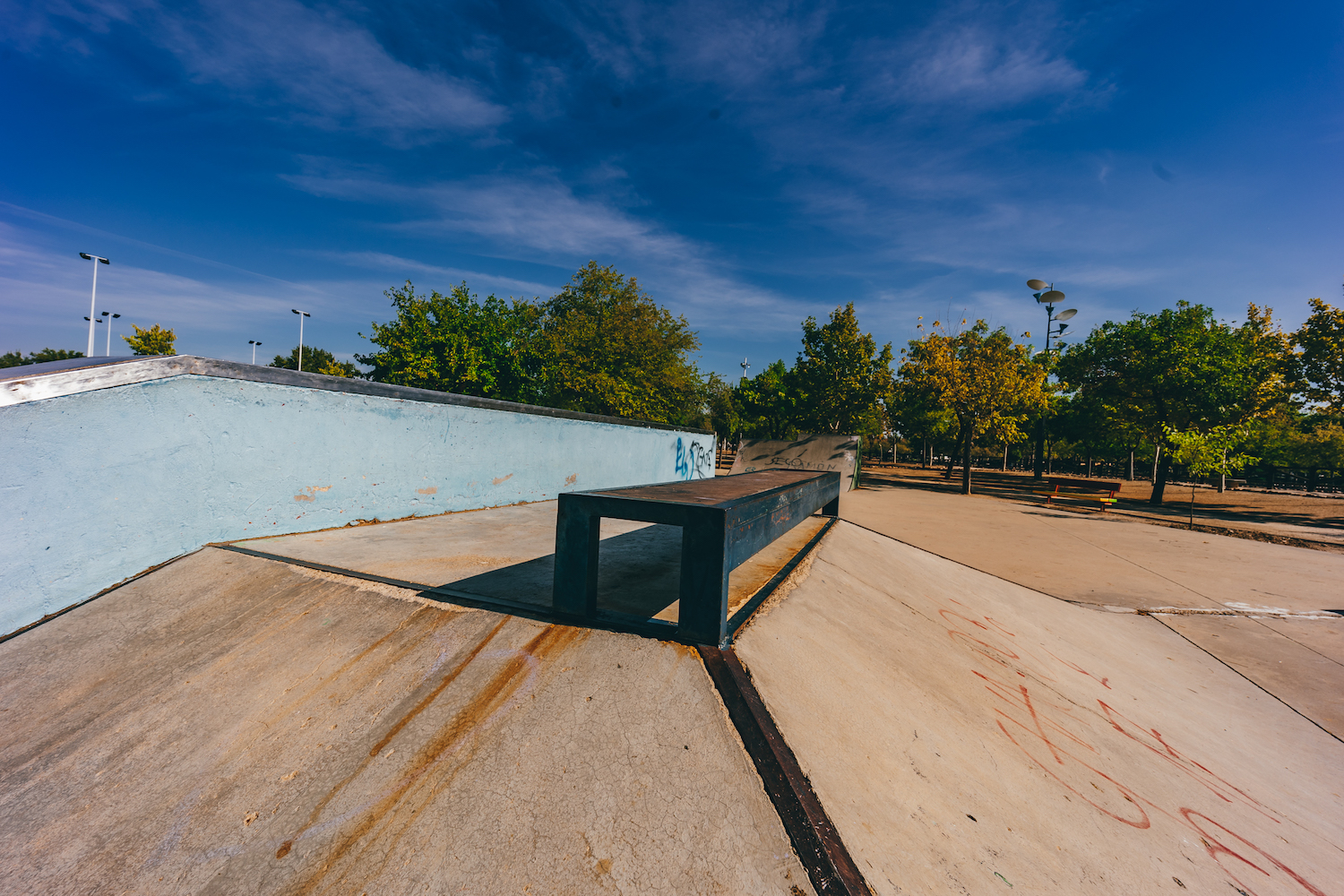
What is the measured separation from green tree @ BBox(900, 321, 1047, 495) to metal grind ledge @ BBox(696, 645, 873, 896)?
2147cm

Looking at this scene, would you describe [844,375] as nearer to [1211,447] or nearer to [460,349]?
[1211,447]

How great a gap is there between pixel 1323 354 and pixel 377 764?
25.2m

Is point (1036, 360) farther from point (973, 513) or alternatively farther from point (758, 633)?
point (758, 633)

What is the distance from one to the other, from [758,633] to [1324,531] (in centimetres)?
2026

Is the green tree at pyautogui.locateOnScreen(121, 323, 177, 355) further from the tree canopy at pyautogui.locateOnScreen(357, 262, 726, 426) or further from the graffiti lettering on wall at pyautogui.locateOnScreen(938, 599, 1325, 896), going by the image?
the graffiti lettering on wall at pyautogui.locateOnScreen(938, 599, 1325, 896)

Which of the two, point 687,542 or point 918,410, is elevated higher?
point 918,410

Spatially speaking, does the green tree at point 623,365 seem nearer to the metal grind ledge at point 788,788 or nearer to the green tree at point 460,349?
the green tree at point 460,349

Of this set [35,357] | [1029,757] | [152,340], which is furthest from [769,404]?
[35,357]

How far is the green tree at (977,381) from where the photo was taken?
20.3 m

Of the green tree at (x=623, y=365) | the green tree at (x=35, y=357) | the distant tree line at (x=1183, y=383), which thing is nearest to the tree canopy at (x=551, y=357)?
the green tree at (x=623, y=365)

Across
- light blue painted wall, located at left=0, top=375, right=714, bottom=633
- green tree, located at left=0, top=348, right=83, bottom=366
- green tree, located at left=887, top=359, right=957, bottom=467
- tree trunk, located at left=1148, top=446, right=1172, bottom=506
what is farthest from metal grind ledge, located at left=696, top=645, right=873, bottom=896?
green tree, located at left=0, top=348, right=83, bottom=366

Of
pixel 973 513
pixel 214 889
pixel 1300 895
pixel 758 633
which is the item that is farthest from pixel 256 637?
pixel 973 513

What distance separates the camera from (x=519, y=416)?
7984mm

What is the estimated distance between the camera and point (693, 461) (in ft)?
51.1
